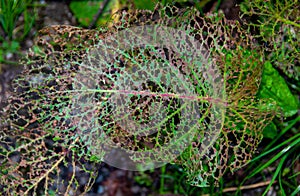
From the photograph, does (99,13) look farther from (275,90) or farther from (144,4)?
(275,90)

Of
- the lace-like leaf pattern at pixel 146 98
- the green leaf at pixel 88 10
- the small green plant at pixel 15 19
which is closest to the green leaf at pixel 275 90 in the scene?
the lace-like leaf pattern at pixel 146 98

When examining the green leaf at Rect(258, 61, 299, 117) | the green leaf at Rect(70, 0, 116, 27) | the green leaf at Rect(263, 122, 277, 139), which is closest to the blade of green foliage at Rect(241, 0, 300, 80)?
the green leaf at Rect(258, 61, 299, 117)

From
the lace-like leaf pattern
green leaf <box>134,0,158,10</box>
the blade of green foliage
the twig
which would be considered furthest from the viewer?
the twig

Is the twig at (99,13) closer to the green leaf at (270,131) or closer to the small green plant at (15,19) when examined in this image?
the small green plant at (15,19)

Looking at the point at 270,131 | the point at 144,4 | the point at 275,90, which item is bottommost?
the point at 270,131

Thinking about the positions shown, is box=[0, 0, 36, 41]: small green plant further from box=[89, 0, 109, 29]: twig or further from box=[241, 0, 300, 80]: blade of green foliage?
box=[241, 0, 300, 80]: blade of green foliage

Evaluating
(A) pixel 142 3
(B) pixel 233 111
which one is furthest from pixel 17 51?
(B) pixel 233 111

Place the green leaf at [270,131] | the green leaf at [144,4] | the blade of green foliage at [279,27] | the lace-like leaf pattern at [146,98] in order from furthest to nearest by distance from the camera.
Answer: the green leaf at [144,4], the green leaf at [270,131], the blade of green foliage at [279,27], the lace-like leaf pattern at [146,98]

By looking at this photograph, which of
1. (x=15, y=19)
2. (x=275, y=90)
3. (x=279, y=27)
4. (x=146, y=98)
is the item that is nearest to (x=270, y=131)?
(x=275, y=90)
